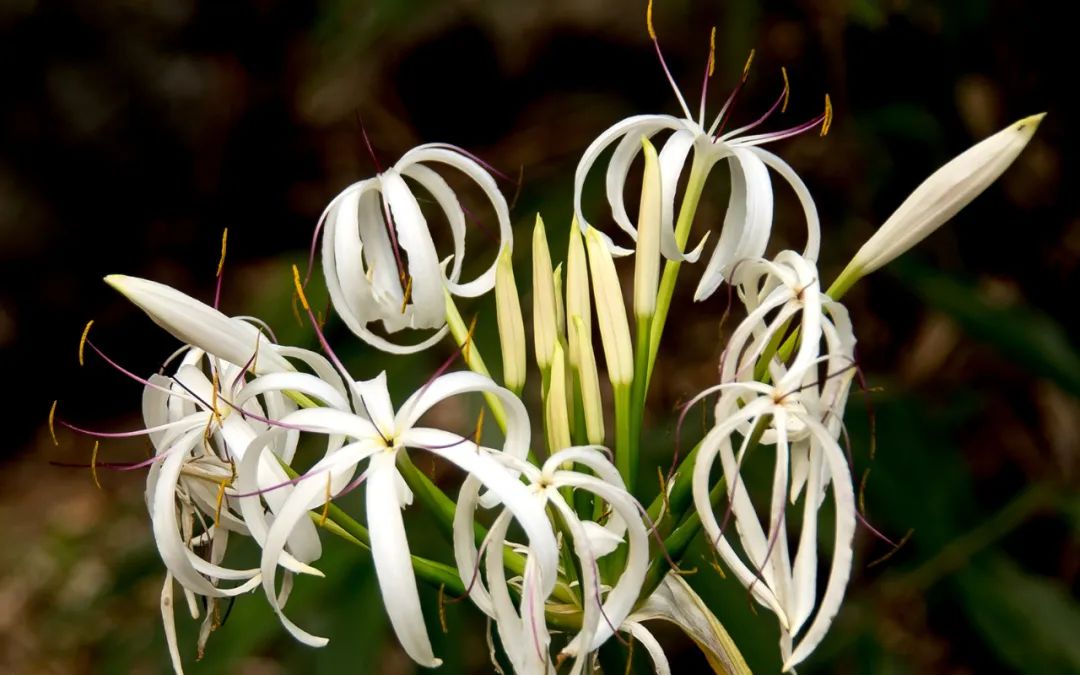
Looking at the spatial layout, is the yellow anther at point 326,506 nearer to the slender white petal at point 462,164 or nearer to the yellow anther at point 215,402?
the yellow anther at point 215,402

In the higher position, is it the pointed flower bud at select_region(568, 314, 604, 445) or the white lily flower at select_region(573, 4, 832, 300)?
the white lily flower at select_region(573, 4, 832, 300)

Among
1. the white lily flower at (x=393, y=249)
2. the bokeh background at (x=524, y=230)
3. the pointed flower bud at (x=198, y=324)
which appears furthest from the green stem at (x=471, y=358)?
the bokeh background at (x=524, y=230)

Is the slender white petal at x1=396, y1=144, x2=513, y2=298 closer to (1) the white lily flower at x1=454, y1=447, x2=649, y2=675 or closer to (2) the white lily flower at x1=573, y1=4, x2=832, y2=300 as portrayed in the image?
(2) the white lily flower at x1=573, y1=4, x2=832, y2=300

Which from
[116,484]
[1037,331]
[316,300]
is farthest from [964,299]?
[116,484]

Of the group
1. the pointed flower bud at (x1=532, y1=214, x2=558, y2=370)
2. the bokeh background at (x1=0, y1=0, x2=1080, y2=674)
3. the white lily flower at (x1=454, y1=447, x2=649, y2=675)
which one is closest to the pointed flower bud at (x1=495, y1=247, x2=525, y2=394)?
the pointed flower bud at (x1=532, y1=214, x2=558, y2=370)

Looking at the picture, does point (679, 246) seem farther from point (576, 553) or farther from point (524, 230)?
point (524, 230)

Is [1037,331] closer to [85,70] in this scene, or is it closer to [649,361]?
[649,361]
